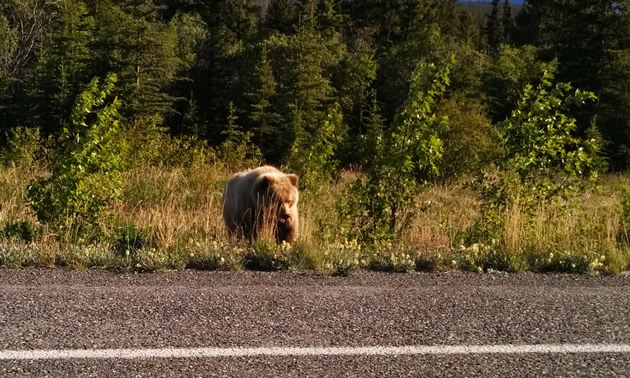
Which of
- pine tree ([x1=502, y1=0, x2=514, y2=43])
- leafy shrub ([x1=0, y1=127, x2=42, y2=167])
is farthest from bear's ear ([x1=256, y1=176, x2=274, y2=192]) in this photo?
pine tree ([x1=502, y1=0, x2=514, y2=43])

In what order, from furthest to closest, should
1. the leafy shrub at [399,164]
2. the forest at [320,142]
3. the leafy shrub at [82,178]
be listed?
the leafy shrub at [399,164] → the leafy shrub at [82,178] → the forest at [320,142]

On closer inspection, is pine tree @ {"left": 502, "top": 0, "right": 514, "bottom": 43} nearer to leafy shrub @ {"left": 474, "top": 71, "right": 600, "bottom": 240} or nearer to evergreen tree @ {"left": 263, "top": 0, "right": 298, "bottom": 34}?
evergreen tree @ {"left": 263, "top": 0, "right": 298, "bottom": 34}

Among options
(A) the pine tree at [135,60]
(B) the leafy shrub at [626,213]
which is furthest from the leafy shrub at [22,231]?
(A) the pine tree at [135,60]

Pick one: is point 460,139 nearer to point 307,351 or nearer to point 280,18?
point 307,351

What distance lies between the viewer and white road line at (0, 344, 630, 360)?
3357 mm

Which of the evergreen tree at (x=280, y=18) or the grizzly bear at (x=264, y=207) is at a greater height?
the evergreen tree at (x=280, y=18)

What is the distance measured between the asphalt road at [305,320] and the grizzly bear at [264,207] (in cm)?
228

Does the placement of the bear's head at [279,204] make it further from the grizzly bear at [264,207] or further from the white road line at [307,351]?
the white road line at [307,351]

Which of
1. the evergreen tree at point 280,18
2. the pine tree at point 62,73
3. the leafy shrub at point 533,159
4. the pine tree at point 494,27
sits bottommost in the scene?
the leafy shrub at point 533,159

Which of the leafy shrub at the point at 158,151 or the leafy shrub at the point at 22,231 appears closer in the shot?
the leafy shrub at the point at 22,231

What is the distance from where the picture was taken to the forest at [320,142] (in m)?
6.48

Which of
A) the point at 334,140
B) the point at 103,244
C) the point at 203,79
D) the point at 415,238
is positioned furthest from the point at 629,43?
the point at 103,244

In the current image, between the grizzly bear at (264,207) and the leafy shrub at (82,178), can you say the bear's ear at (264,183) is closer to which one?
the grizzly bear at (264,207)

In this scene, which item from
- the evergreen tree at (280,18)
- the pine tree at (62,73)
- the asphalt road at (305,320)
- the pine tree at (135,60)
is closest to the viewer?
the asphalt road at (305,320)
